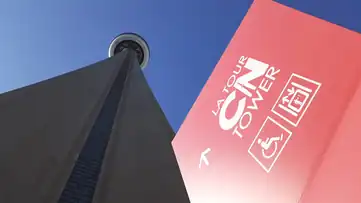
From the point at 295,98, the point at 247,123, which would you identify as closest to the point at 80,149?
Result: the point at 295,98

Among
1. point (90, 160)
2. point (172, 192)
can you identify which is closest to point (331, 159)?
point (172, 192)

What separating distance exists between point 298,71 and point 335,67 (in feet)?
2.52

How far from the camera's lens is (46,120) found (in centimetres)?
517

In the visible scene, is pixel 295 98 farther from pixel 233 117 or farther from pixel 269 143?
pixel 233 117

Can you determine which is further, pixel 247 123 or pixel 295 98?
pixel 247 123

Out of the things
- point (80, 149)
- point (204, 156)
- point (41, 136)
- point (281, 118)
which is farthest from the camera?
point (204, 156)

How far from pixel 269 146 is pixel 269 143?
36 mm

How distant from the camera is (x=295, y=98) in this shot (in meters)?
5.31

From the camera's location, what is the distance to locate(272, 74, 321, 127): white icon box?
5.01m

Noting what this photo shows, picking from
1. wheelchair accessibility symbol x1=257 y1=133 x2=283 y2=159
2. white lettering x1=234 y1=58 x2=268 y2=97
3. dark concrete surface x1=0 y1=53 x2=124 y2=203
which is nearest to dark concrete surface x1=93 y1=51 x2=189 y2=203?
dark concrete surface x1=0 y1=53 x2=124 y2=203

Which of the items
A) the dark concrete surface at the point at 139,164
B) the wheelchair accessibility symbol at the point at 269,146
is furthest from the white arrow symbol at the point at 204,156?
the wheelchair accessibility symbol at the point at 269,146

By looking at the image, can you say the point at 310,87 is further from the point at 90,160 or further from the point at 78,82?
the point at 78,82

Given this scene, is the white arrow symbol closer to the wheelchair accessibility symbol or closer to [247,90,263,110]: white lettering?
[247,90,263,110]: white lettering

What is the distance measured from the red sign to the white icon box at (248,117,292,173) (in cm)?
1
